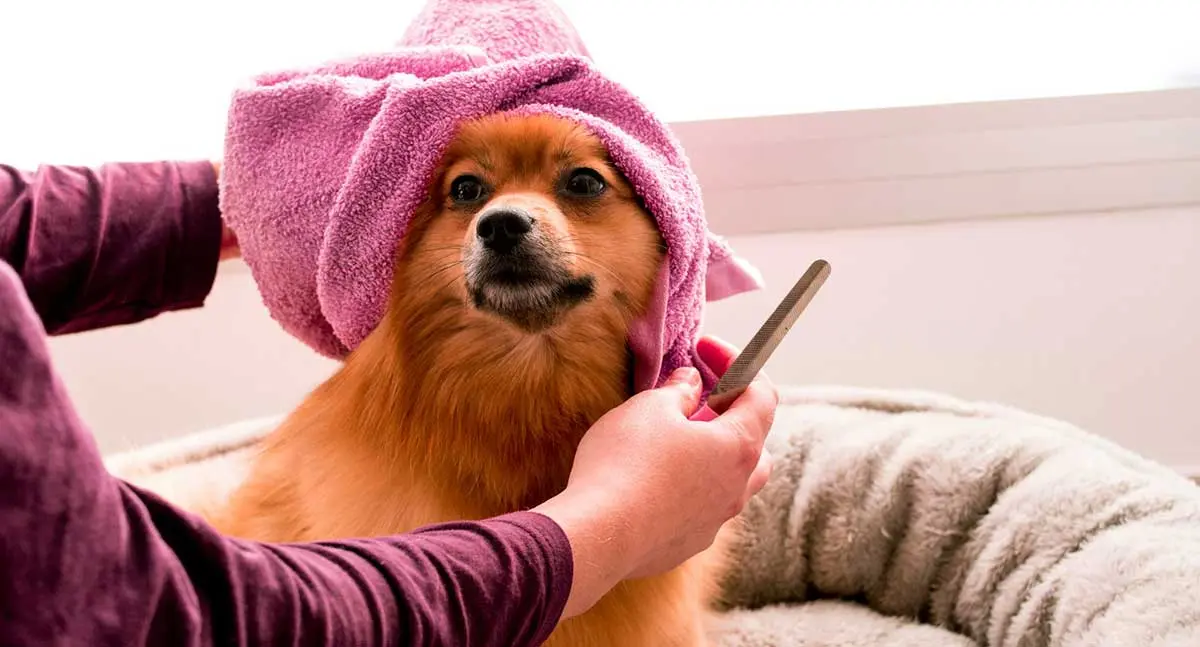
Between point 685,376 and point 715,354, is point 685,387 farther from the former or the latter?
point 715,354

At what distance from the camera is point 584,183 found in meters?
0.79

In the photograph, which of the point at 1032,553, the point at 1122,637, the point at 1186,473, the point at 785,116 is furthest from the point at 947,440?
the point at 1186,473

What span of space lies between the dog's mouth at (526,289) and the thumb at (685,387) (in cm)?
10

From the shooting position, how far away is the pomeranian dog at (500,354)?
2.55ft

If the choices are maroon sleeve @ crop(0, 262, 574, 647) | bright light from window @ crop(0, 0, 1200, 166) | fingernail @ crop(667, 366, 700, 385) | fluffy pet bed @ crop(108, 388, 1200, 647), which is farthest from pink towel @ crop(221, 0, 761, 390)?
bright light from window @ crop(0, 0, 1200, 166)

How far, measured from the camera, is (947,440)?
1.22 metres

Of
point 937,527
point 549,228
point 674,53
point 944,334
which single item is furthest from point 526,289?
point 944,334

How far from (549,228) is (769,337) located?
186mm

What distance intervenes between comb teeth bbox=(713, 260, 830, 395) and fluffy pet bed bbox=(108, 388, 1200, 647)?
1.54ft

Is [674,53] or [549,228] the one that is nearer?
[549,228]

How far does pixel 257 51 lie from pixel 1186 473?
5.21 feet

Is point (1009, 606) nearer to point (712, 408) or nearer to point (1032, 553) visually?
point (1032, 553)

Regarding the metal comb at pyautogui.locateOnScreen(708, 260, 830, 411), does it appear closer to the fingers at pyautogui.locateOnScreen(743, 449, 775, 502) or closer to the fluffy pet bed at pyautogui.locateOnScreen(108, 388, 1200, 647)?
the fingers at pyautogui.locateOnScreen(743, 449, 775, 502)

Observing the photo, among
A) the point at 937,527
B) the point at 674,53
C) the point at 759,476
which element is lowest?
the point at 937,527
